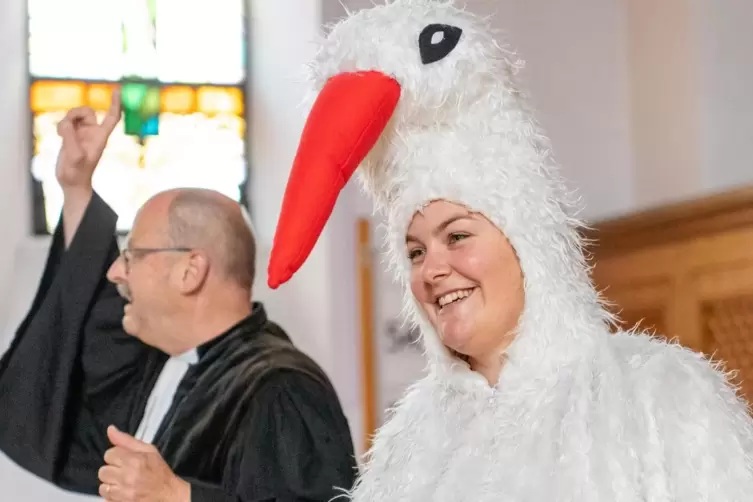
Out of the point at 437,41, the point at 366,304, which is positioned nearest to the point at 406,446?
the point at 437,41

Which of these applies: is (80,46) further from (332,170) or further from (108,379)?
(332,170)

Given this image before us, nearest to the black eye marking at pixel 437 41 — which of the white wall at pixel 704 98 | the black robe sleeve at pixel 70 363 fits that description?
the black robe sleeve at pixel 70 363

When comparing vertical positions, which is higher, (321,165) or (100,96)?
(100,96)

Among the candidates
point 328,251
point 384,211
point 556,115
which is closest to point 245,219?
point 384,211

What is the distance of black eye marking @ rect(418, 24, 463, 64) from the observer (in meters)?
1.46

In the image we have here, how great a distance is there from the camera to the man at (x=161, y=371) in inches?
77.7

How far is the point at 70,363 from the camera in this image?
2.38 meters

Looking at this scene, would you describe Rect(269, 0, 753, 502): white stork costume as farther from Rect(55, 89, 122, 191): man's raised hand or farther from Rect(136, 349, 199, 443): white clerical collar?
Rect(55, 89, 122, 191): man's raised hand

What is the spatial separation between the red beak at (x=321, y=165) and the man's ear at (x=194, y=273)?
833 millimetres

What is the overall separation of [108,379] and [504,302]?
1245mm

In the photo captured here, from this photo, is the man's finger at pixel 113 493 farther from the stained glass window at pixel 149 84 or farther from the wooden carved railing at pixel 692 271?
the stained glass window at pixel 149 84

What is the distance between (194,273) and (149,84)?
2.17 metres

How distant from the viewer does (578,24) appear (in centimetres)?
417

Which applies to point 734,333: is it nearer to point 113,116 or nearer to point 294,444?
point 294,444
